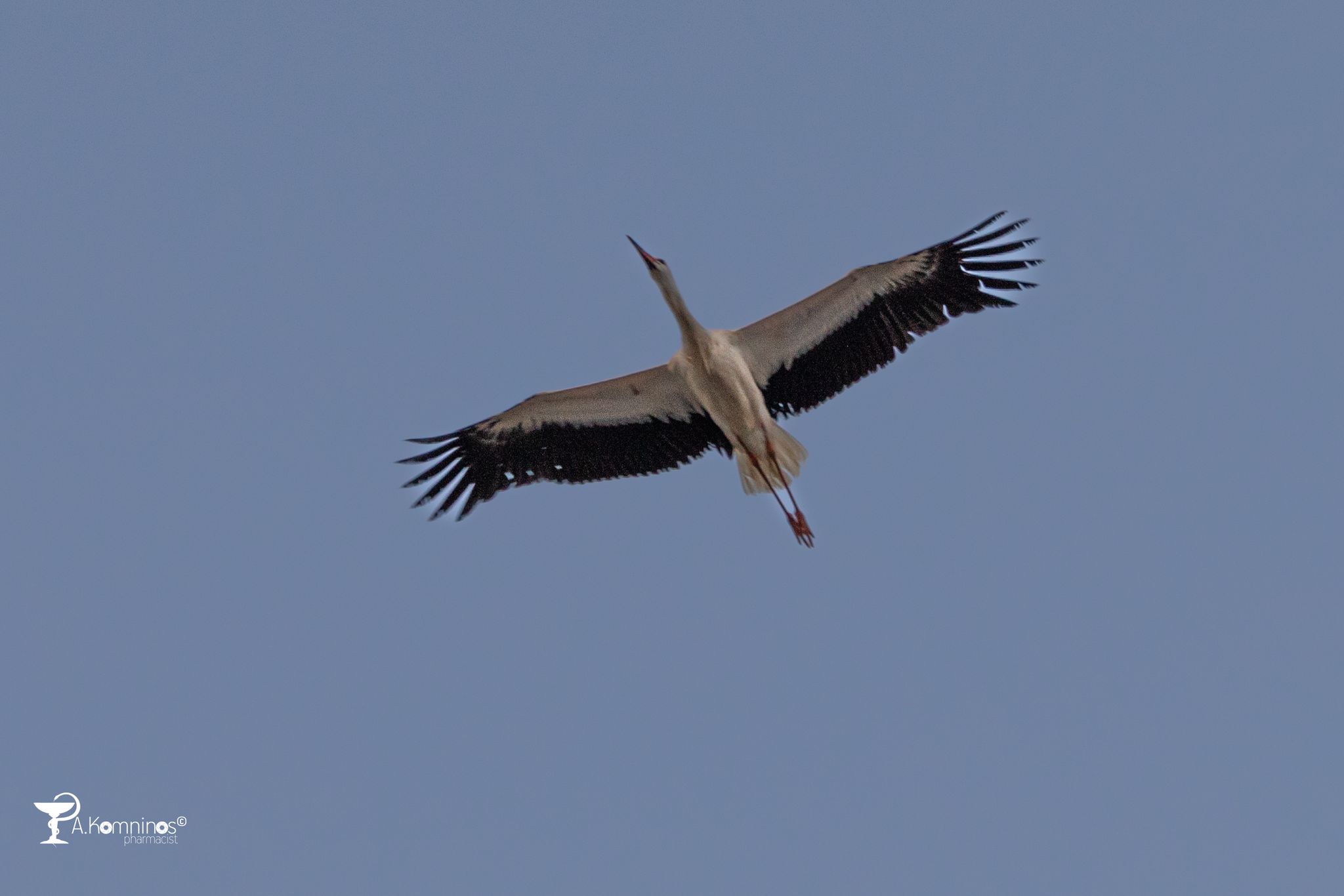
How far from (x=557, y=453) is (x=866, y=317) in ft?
12.0

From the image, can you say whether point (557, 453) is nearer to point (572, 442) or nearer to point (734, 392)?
point (572, 442)

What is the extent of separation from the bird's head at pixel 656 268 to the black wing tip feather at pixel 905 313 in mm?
1652

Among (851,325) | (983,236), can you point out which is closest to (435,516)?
(851,325)

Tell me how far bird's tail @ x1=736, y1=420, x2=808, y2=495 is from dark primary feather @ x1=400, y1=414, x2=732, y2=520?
0.38m

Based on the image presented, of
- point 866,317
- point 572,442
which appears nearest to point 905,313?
point 866,317

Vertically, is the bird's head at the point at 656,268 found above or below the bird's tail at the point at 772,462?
above

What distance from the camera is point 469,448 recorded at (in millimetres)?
17688

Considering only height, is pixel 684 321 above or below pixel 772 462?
above

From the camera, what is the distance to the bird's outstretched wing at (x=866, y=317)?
1638cm

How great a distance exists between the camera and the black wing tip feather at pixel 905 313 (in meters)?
16.3

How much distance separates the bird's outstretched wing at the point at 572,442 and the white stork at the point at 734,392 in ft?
0.05

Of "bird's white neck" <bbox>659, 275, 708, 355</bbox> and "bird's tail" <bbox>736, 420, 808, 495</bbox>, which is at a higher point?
"bird's white neck" <bbox>659, 275, 708, 355</bbox>

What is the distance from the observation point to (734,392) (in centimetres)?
1630

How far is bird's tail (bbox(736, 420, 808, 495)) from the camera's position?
658 inches
